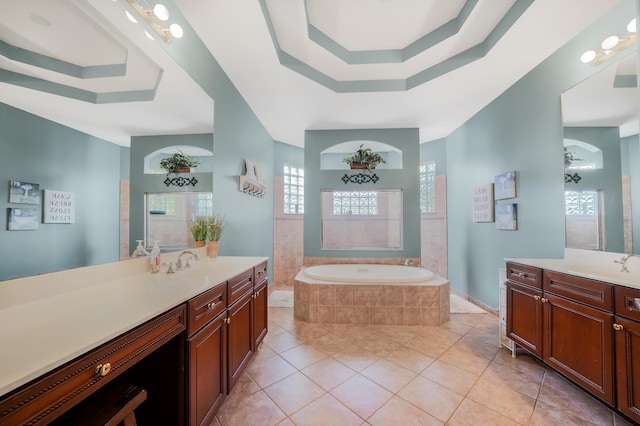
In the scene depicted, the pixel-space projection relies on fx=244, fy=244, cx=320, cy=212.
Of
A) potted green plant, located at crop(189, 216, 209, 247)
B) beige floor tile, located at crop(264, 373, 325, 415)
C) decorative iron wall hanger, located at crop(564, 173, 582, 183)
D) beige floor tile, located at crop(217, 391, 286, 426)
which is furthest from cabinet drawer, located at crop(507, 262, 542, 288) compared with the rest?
potted green plant, located at crop(189, 216, 209, 247)

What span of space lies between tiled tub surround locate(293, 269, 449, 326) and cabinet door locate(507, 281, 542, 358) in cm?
72

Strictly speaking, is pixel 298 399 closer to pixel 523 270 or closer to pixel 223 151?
pixel 523 270

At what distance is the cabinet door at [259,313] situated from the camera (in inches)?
79.5

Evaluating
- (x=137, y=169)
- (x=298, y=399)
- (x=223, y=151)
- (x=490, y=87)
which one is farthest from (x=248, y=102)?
(x=298, y=399)

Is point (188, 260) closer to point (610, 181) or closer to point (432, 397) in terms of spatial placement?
point (432, 397)

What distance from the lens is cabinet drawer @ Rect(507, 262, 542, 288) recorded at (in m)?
1.83

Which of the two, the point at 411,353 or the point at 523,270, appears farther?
the point at 411,353

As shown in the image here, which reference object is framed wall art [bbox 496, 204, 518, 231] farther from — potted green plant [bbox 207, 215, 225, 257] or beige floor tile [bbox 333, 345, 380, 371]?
potted green plant [bbox 207, 215, 225, 257]

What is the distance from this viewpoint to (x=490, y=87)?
2.74 meters

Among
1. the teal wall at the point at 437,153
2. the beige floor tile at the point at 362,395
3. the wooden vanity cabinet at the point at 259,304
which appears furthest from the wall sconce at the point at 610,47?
the wooden vanity cabinet at the point at 259,304

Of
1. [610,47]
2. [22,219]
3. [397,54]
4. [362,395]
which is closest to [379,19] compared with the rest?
[397,54]

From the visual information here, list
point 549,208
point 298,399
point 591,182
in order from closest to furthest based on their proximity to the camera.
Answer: point 298,399 < point 591,182 < point 549,208

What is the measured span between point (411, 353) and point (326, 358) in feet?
2.50

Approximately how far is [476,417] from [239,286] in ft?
5.52
